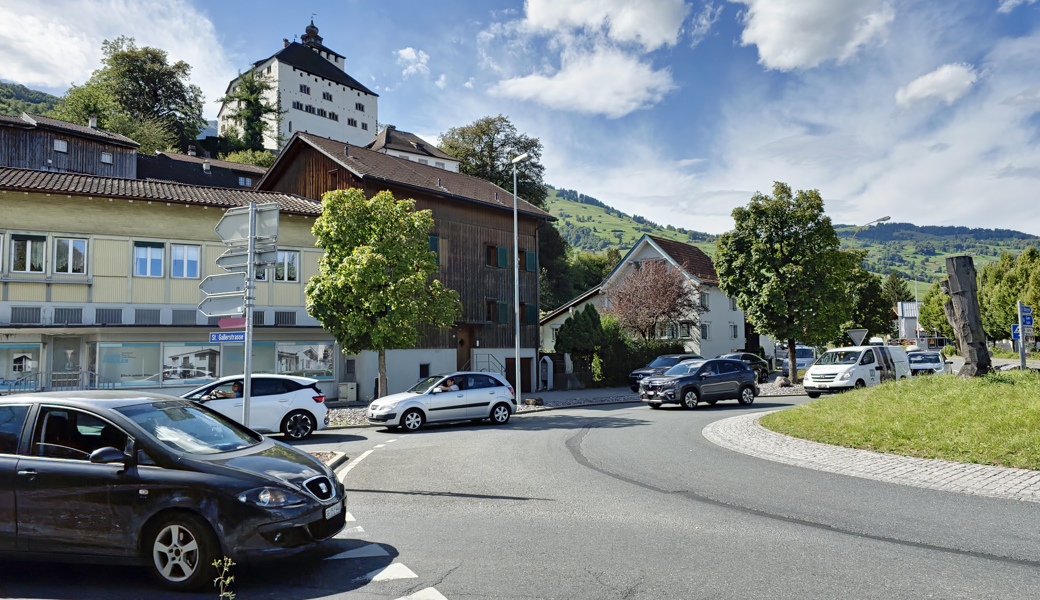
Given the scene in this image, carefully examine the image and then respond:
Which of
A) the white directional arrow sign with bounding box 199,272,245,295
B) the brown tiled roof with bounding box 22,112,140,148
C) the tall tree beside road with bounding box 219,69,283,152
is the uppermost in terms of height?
the tall tree beside road with bounding box 219,69,283,152

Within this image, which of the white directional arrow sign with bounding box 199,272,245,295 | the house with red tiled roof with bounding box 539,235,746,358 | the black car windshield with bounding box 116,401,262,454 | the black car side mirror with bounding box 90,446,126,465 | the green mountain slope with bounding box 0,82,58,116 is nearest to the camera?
the black car side mirror with bounding box 90,446,126,465

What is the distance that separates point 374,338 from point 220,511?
1594 centimetres

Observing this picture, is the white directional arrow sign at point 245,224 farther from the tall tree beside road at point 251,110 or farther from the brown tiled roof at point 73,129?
the tall tree beside road at point 251,110

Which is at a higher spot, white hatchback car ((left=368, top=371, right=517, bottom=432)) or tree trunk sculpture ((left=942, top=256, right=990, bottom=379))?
tree trunk sculpture ((left=942, top=256, right=990, bottom=379))

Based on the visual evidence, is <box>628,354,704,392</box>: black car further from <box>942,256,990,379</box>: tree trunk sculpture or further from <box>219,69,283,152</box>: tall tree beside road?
<box>219,69,283,152</box>: tall tree beside road

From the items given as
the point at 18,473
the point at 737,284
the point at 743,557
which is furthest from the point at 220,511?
the point at 737,284

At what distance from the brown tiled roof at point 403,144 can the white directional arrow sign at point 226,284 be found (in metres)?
64.6

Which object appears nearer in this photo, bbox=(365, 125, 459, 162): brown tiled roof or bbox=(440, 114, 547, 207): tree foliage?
bbox=(440, 114, 547, 207): tree foliage

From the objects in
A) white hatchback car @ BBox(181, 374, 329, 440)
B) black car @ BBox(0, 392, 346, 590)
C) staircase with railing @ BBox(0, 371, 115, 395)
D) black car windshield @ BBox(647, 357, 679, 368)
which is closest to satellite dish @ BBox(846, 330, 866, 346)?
black car windshield @ BBox(647, 357, 679, 368)

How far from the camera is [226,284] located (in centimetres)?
1027

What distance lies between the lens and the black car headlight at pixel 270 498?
5.11 meters

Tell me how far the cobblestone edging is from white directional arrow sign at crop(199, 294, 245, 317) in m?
8.84

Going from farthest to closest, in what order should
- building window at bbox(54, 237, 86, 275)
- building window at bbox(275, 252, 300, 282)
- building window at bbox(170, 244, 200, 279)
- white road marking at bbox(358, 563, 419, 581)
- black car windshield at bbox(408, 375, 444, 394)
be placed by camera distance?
building window at bbox(275, 252, 300, 282) → building window at bbox(170, 244, 200, 279) → building window at bbox(54, 237, 86, 275) → black car windshield at bbox(408, 375, 444, 394) → white road marking at bbox(358, 563, 419, 581)

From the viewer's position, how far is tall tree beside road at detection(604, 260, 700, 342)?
40719mm
